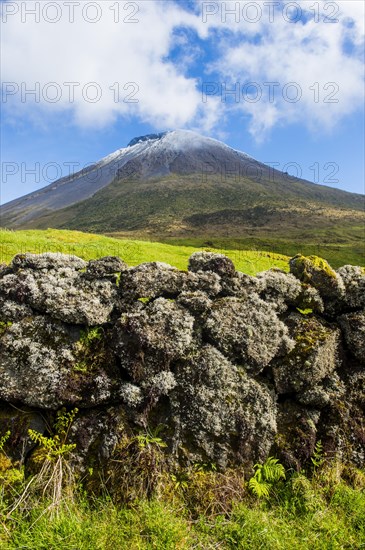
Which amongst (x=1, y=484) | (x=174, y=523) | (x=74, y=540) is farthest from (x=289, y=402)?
(x=1, y=484)

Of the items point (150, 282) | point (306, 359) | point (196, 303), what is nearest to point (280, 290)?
point (306, 359)

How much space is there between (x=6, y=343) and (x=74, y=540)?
11.7 ft

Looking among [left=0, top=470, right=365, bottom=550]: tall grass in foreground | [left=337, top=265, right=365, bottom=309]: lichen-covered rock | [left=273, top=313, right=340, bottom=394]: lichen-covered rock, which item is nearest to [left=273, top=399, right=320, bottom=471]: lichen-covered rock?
[left=273, top=313, right=340, bottom=394]: lichen-covered rock

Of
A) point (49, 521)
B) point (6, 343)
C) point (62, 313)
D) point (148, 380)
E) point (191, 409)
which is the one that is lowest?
point (49, 521)

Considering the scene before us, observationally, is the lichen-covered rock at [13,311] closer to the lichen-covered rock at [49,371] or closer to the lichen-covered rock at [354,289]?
the lichen-covered rock at [49,371]

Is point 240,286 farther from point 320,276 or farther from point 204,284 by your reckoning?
point 320,276

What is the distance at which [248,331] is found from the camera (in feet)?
25.5

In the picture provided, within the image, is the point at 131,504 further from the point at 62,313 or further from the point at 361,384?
the point at 361,384

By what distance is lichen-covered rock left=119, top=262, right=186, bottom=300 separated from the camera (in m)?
8.12

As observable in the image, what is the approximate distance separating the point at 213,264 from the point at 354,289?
329cm

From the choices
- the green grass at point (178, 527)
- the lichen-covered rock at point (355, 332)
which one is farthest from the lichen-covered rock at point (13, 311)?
the lichen-covered rock at point (355, 332)

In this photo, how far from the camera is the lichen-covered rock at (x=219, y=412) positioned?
691 cm

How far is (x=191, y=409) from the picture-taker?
7.06m

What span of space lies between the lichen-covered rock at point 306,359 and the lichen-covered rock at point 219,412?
54 centimetres
